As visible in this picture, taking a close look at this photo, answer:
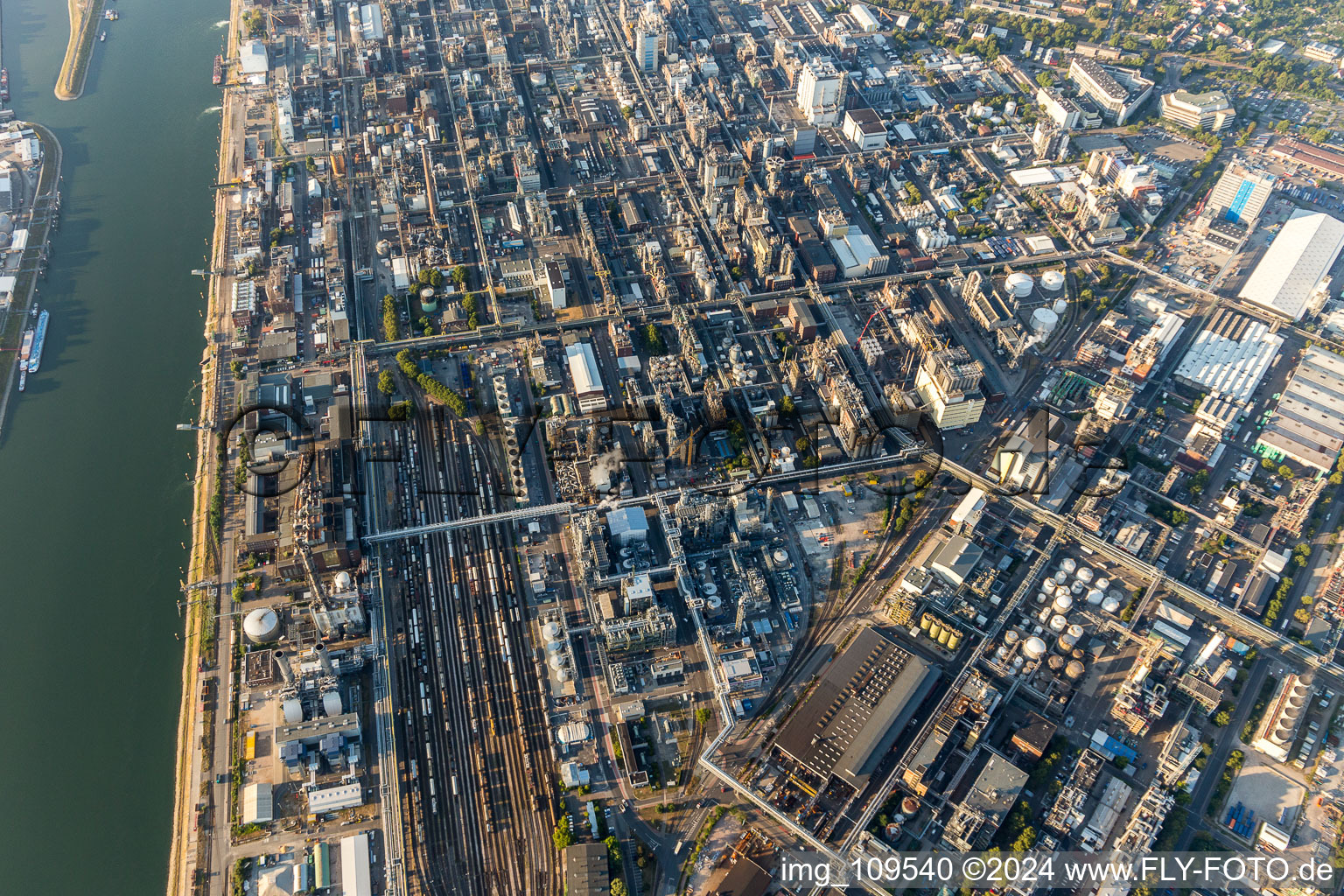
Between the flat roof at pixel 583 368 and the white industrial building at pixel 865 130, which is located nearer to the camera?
the flat roof at pixel 583 368

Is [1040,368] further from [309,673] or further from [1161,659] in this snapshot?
[309,673]

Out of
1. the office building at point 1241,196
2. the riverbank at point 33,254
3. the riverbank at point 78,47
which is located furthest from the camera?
the riverbank at point 78,47

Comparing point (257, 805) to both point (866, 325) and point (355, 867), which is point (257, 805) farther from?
point (866, 325)

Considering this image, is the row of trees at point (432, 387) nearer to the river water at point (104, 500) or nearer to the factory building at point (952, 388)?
the river water at point (104, 500)

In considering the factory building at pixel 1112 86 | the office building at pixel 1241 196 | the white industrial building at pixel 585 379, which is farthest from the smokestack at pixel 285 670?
the factory building at pixel 1112 86

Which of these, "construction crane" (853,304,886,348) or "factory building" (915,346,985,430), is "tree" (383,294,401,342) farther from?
"factory building" (915,346,985,430)

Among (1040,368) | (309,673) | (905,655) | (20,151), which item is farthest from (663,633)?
(20,151)

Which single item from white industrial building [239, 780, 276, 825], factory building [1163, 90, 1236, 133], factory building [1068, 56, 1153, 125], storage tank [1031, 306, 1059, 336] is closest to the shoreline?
white industrial building [239, 780, 276, 825]
